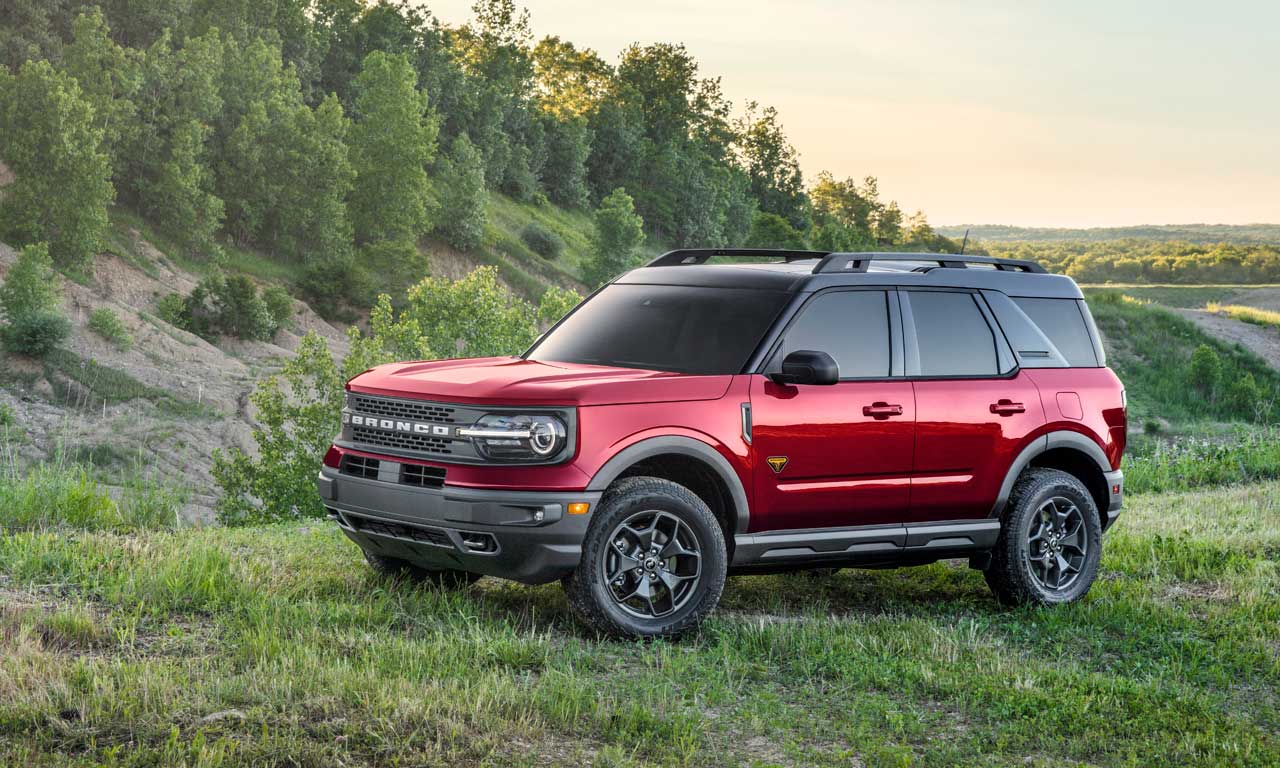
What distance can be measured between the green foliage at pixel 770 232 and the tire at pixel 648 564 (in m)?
120

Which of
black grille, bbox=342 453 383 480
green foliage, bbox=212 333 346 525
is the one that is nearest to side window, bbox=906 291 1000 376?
black grille, bbox=342 453 383 480

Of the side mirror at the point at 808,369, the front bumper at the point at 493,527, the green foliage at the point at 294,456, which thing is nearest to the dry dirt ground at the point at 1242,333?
the green foliage at the point at 294,456

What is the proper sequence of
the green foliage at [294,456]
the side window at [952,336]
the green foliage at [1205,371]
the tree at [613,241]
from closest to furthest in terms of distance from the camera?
the side window at [952,336], the green foliage at [294,456], the green foliage at [1205,371], the tree at [613,241]

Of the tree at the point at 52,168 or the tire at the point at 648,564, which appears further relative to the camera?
the tree at the point at 52,168

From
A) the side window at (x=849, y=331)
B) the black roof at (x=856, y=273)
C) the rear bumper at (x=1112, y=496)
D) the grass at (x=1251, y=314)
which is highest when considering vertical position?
the black roof at (x=856, y=273)

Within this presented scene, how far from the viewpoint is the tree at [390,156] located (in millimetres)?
85000

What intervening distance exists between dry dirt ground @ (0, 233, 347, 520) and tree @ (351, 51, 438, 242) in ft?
57.1

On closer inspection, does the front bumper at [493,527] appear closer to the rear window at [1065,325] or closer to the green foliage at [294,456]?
the rear window at [1065,325]

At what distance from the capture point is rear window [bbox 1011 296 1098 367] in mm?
9031

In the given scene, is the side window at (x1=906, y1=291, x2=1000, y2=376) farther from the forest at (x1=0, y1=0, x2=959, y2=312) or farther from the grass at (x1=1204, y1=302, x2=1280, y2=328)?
the grass at (x1=1204, y1=302, x2=1280, y2=328)

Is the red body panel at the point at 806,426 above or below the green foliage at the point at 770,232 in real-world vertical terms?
below

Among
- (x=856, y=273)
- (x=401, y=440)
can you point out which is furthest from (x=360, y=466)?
(x=856, y=273)

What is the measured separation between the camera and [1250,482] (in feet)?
58.6

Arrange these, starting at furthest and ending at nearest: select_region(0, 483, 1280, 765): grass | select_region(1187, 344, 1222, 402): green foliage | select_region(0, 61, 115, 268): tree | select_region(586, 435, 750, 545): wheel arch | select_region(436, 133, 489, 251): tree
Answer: select_region(1187, 344, 1222, 402): green foliage
select_region(436, 133, 489, 251): tree
select_region(0, 61, 115, 268): tree
select_region(586, 435, 750, 545): wheel arch
select_region(0, 483, 1280, 765): grass
